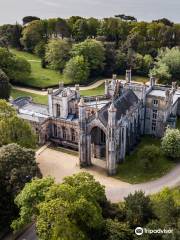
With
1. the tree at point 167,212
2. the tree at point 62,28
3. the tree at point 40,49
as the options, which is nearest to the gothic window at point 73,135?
the tree at point 167,212

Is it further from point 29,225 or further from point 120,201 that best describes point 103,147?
point 29,225

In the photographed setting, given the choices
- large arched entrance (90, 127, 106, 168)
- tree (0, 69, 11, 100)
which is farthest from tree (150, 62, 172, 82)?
large arched entrance (90, 127, 106, 168)

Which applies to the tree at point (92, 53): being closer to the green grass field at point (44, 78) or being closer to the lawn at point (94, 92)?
the green grass field at point (44, 78)

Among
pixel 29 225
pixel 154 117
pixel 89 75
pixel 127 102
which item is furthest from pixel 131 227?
pixel 89 75

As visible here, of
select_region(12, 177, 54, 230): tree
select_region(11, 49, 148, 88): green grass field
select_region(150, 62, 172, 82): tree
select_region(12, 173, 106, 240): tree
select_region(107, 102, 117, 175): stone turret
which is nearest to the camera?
select_region(12, 173, 106, 240): tree

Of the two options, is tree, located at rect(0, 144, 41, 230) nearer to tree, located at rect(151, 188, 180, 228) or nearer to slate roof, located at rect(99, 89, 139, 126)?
slate roof, located at rect(99, 89, 139, 126)

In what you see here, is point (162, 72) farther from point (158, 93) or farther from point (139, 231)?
point (139, 231)
